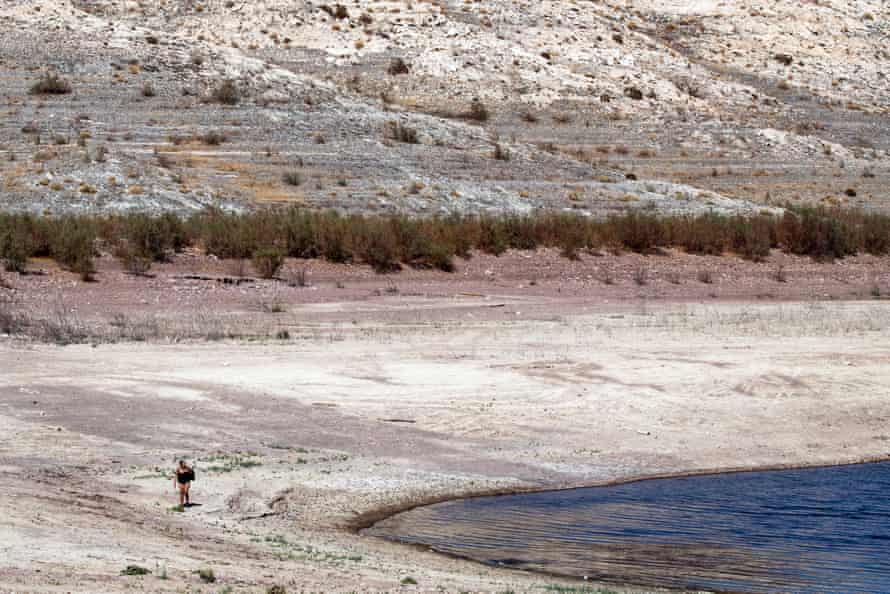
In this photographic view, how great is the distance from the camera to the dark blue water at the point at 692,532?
1219cm

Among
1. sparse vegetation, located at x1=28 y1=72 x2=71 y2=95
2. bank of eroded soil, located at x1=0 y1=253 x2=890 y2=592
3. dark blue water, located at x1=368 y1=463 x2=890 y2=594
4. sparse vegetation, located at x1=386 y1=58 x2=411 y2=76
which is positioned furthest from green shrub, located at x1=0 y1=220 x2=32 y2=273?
sparse vegetation, located at x1=386 y1=58 x2=411 y2=76

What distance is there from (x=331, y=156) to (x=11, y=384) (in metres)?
26.0

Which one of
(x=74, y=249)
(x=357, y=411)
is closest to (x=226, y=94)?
(x=74, y=249)

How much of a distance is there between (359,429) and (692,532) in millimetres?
4818

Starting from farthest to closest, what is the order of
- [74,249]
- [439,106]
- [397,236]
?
[439,106] < [397,236] < [74,249]

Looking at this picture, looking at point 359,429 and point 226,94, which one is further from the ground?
point 226,94

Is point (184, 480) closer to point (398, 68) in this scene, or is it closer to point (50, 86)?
point (50, 86)

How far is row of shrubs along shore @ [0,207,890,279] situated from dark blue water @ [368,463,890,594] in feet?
57.5

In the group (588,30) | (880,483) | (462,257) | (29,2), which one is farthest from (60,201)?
(588,30)

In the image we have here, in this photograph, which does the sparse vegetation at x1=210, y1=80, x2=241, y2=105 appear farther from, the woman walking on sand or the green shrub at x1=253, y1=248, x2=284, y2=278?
the woman walking on sand

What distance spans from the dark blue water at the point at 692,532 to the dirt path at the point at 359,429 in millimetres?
617

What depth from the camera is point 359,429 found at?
17.1 metres

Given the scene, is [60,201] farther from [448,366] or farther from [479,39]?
[479,39]

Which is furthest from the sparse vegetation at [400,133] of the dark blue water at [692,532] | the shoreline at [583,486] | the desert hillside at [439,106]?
the dark blue water at [692,532]
